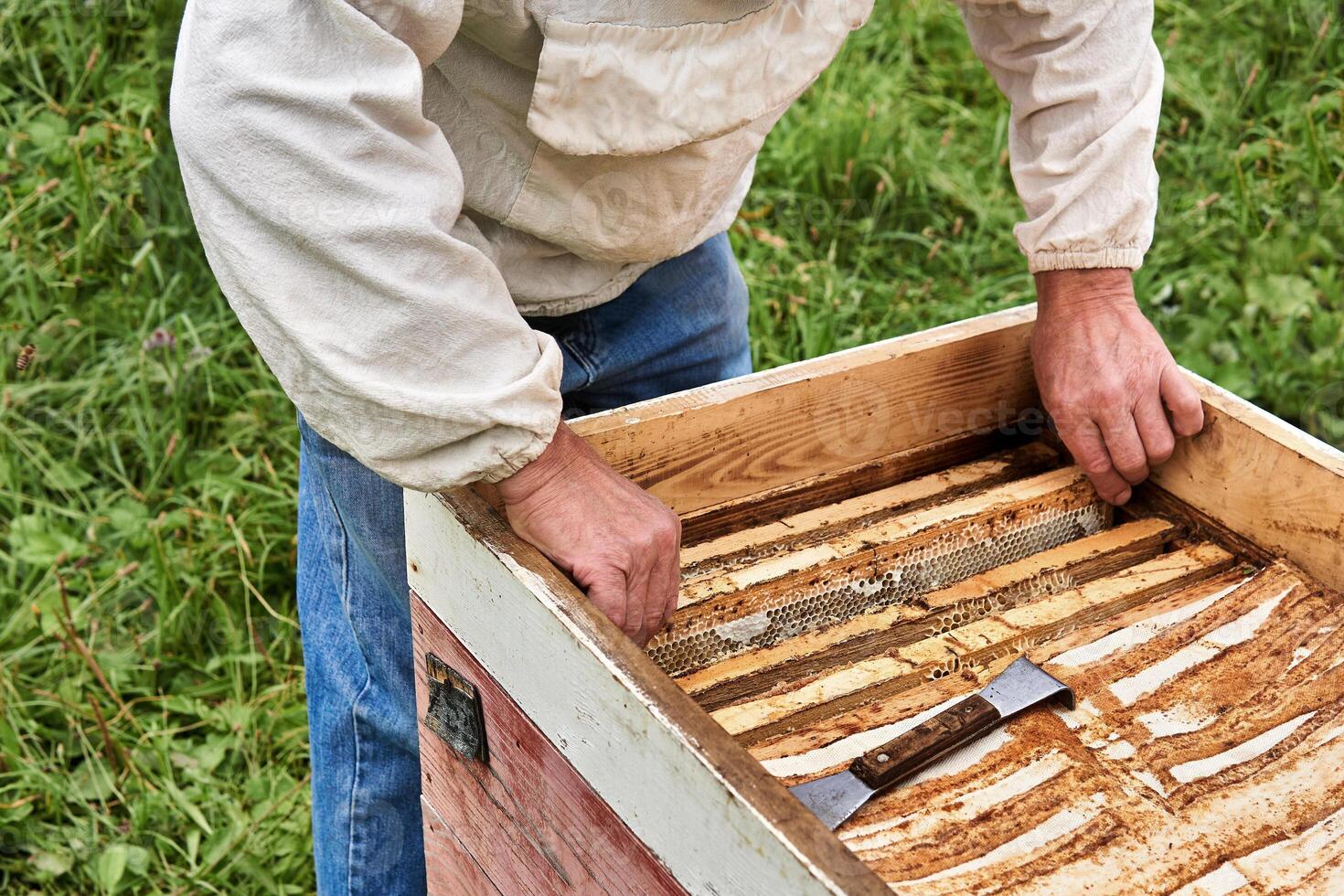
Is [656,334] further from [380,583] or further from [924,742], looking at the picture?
[924,742]

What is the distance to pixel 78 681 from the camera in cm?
270

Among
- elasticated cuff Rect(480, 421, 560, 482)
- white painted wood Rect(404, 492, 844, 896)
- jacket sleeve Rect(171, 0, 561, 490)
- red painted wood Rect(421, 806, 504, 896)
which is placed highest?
jacket sleeve Rect(171, 0, 561, 490)

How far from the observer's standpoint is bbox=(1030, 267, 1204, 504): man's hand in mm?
1762

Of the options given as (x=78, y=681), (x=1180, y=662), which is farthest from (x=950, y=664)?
(x=78, y=681)

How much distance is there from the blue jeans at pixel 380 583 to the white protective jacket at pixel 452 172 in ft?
0.37

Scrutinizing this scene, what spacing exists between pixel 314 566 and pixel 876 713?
813 mm

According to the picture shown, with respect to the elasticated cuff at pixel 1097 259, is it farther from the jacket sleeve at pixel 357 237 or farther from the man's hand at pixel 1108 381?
the jacket sleeve at pixel 357 237

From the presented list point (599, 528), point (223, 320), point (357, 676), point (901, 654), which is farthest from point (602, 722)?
point (223, 320)

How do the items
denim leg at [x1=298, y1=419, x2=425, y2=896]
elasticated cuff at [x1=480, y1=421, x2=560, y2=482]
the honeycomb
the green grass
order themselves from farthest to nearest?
the green grass → denim leg at [x1=298, y1=419, x2=425, y2=896] → the honeycomb → elasticated cuff at [x1=480, y1=421, x2=560, y2=482]

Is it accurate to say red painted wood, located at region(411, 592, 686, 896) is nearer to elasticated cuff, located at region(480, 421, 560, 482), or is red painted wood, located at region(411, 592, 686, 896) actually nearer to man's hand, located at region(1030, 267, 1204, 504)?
elasticated cuff, located at region(480, 421, 560, 482)

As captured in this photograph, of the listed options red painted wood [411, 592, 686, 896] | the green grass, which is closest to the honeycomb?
red painted wood [411, 592, 686, 896]

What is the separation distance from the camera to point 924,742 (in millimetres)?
1337

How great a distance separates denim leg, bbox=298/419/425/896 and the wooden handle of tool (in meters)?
0.68

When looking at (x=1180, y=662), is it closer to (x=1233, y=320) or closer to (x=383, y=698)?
(x=383, y=698)
